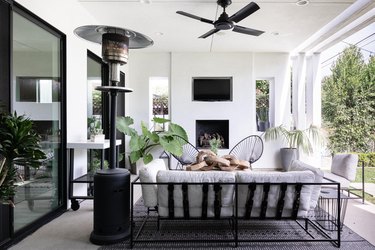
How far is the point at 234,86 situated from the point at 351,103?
2573 millimetres

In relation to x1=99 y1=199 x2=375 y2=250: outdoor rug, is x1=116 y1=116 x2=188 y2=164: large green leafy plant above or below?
above

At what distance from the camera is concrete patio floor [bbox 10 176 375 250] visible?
8.82 feet

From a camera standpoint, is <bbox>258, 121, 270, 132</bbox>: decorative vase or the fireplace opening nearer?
the fireplace opening

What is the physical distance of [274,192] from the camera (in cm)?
262

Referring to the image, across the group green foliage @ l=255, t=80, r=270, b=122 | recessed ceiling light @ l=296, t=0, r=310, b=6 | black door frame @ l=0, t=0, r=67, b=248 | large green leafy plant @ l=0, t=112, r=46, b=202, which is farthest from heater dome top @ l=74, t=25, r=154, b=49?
green foliage @ l=255, t=80, r=270, b=122

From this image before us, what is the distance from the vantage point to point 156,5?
161 inches

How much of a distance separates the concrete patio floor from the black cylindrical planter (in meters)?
0.14

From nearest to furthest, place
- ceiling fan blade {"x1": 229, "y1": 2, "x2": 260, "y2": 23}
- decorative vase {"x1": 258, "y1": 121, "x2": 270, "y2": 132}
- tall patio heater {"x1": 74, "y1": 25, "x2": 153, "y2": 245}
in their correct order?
tall patio heater {"x1": 74, "y1": 25, "x2": 153, "y2": 245} → ceiling fan blade {"x1": 229, "y1": 2, "x2": 260, "y2": 23} → decorative vase {"x1": 258, "y1": 121, "x2": 270, "y2": 132}

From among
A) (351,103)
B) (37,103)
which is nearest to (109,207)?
(37,103)

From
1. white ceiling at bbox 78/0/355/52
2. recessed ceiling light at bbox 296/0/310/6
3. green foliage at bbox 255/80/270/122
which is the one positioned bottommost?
green foliage at bbox 255/80/270/122

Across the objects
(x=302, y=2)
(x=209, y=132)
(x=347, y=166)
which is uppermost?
(x=302, y=2)

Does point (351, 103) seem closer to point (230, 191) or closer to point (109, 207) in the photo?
point (230, 191)

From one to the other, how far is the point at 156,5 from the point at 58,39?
1478 millimetres

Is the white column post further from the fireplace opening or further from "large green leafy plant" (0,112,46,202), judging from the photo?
"large green leafy plant" (0,112,46,202)
